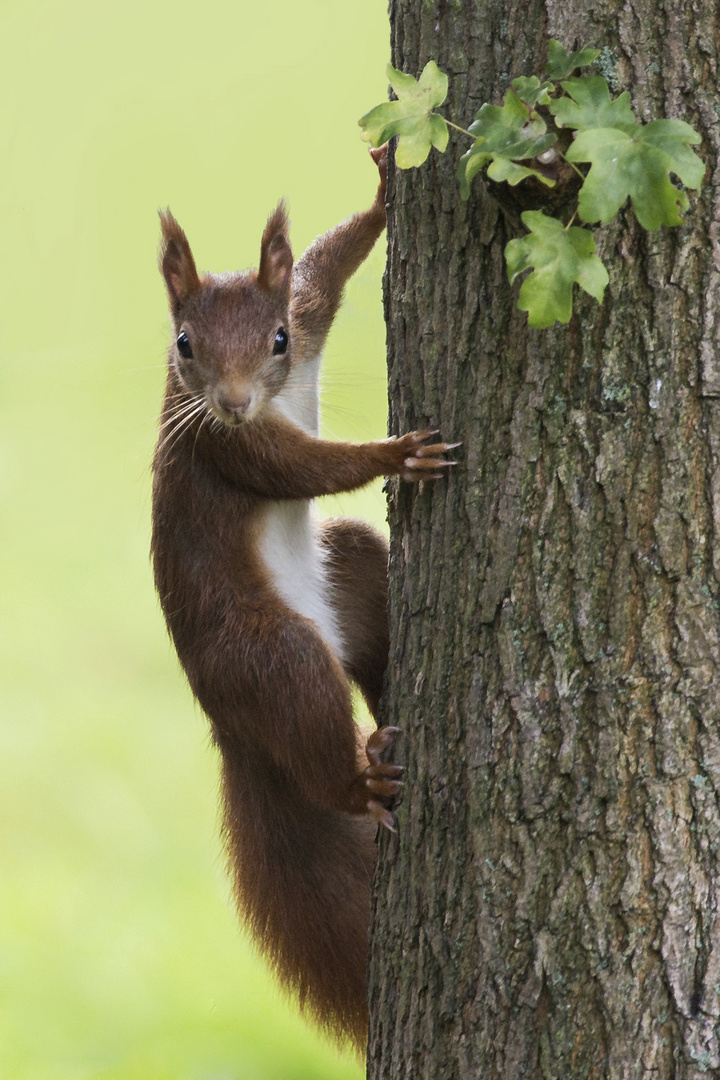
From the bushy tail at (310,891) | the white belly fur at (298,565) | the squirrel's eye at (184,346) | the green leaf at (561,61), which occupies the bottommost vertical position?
the bushy tail at (310,891)

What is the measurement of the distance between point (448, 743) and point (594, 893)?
0.30m

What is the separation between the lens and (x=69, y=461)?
3873 millimetres

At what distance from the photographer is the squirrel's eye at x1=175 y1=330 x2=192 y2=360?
2.23 meters

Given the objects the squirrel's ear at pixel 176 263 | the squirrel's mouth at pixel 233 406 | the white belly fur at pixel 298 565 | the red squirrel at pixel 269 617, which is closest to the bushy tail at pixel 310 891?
the red squirrel at pixel 269 617

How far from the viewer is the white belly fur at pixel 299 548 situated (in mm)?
2330

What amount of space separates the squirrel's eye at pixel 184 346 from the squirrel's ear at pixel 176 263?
9cm

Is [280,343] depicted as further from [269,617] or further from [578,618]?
[578,618]

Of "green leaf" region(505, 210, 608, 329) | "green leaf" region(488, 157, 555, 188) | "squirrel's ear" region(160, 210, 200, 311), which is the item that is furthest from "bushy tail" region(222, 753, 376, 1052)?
"green leaf" region(488, 157, 555, 188)

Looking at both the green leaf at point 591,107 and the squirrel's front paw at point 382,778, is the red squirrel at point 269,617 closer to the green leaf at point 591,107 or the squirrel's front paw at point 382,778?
the squirrel's front paw at point 382,778

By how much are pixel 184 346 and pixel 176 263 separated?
179 millimetres

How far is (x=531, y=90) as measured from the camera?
1.44m

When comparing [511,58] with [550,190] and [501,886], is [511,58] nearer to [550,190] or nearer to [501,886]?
[550,190]

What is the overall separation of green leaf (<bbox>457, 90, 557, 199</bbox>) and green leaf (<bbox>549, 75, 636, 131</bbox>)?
0.03m

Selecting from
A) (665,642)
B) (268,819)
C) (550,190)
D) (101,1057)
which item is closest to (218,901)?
(101,1057)
